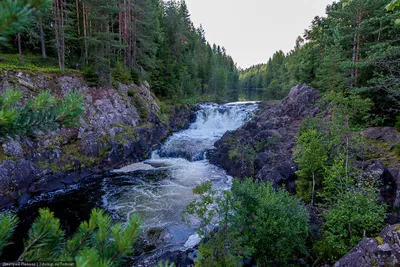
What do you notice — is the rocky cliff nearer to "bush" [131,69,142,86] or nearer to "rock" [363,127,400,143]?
"bush" [131,69,142,86]

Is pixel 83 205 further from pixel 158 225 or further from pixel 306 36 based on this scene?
pixel 306 36

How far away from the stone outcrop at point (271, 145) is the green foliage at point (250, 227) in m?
5.35

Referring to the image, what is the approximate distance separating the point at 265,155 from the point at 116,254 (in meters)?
15.2

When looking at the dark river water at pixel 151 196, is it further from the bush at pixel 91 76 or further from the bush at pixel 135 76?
the bush at pixel 135 76

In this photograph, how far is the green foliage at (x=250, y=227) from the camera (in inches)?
258

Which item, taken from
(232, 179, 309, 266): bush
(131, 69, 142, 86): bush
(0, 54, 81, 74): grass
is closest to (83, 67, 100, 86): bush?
(0, 54, 81, 74): grass

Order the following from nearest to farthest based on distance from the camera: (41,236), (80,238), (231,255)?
(41,236) < (80,238) < (231,255)

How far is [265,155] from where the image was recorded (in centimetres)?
1616

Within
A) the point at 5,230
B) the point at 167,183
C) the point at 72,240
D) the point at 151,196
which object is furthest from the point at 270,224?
the point at 167,183

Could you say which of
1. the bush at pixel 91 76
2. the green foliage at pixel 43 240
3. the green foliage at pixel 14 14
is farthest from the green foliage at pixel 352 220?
the bush at pixel 91 76

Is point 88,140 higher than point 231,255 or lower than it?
higher

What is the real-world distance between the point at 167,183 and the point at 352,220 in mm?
12214

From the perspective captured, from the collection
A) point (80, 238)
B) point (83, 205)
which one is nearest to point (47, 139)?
point (83, 205)

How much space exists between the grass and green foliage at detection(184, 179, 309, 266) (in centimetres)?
1822
